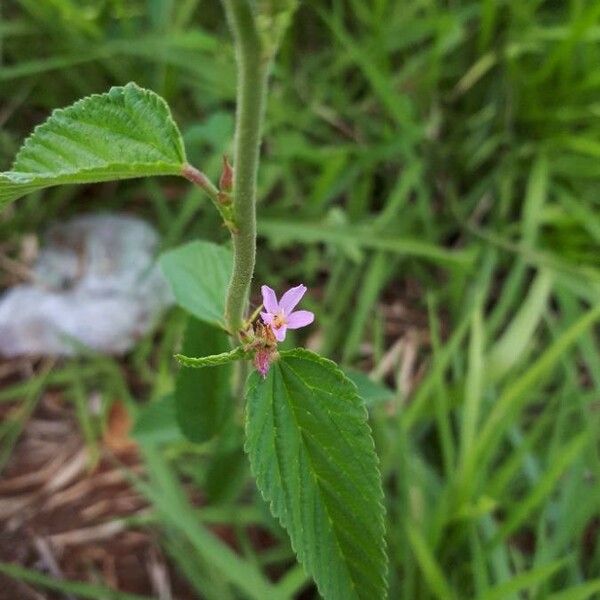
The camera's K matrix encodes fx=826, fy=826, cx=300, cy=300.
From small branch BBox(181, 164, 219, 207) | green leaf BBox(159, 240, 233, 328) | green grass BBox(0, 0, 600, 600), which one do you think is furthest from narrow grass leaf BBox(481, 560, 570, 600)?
small branch BBox(181, 164, 219, 207)

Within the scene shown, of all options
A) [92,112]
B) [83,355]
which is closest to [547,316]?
[83,355]

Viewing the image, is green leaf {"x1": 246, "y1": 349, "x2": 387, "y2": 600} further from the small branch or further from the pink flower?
the small branch

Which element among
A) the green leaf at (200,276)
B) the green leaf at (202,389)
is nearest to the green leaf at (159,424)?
the green leaf at (202,389)

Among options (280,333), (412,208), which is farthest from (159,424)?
(412,208)

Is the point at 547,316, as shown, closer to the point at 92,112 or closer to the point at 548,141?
the point at 548,141

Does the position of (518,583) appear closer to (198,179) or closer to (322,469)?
(322,469)

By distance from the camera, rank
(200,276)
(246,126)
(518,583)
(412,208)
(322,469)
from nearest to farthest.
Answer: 1. (246,126)
2. (322,469)
3. (200,276)
4. (518,583)
5. (412,208)

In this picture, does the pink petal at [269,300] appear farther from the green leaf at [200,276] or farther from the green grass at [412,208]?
the green grass at [412,208]
